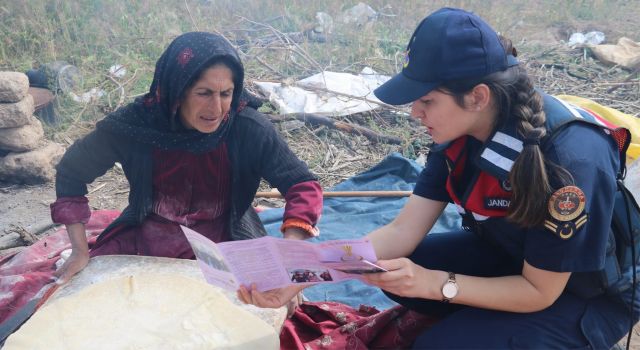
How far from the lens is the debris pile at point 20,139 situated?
4.08m

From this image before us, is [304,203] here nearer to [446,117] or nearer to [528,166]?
[446,117]

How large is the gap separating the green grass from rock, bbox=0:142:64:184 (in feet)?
2.58

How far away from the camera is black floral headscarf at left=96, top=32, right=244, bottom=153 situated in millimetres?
2229

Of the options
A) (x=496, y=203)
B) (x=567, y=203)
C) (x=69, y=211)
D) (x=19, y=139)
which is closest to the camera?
(x=567, y=203)

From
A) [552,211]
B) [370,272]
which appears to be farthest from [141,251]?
[552,211]

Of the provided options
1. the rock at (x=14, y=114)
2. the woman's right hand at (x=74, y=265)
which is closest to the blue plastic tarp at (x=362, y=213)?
the woman's right hand at (x=74, y=265)

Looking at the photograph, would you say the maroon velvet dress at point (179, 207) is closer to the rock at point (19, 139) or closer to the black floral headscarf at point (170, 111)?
the black floral headscarf at point (170, 111)

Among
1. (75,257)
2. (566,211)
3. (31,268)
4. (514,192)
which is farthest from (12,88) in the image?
(566,211)

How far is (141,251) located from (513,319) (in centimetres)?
156

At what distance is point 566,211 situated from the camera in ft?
5.24

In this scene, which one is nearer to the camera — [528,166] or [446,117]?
[528,166]

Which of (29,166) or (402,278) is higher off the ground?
(402,278)

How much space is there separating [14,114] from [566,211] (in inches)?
150

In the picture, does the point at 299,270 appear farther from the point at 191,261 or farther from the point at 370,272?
the point at 191,261
